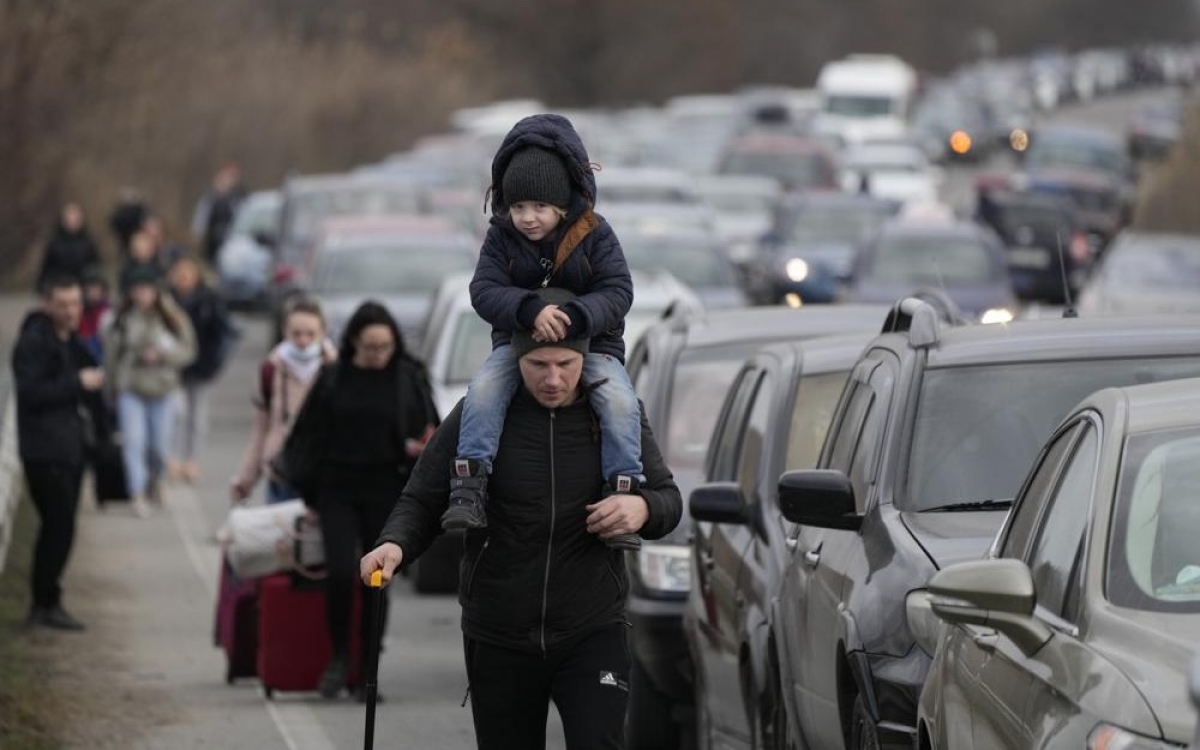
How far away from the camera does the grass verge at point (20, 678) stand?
39.2ft

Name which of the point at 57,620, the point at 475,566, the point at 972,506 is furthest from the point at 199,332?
the point at 475,566

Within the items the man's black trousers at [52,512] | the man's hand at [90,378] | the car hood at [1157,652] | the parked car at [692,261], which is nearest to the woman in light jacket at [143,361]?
the parked car at [692,261]

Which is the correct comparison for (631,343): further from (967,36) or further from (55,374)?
(967,36)

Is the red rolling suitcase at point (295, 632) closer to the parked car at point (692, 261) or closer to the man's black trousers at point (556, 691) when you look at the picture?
the man's black trousers at point (556, 691)

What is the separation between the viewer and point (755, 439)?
11.1 metres

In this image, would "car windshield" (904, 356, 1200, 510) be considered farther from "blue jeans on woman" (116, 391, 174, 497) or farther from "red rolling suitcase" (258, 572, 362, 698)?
"blue jeans on woman" (116, 391, 174, 497)

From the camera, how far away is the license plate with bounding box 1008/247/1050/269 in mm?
40562

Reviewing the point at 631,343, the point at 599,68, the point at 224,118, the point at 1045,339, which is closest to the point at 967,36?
the point at 599,68

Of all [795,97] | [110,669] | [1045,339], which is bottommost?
[110,669]

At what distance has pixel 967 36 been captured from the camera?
455 feet

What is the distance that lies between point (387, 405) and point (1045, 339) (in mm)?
4756

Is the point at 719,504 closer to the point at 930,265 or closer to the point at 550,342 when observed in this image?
the point at 550,342

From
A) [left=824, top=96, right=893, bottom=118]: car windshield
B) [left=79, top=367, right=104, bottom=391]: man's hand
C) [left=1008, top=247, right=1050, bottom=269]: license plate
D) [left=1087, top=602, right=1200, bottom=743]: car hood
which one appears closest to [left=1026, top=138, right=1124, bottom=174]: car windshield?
[left=824, top=96, right=893, bottom=118]: car windshield

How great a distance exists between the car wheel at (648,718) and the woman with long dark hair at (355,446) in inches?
66.0
